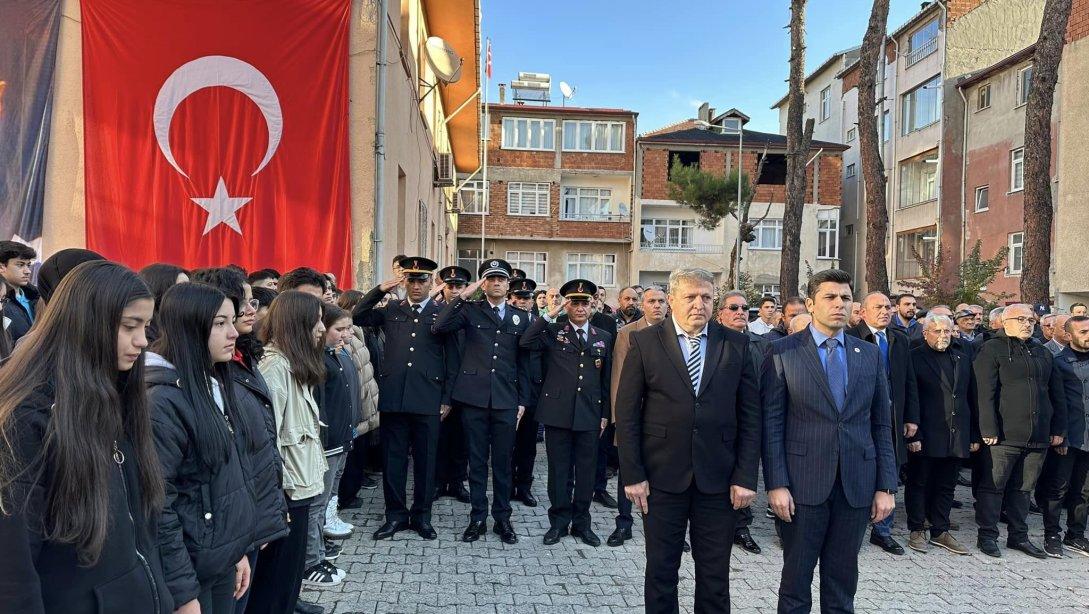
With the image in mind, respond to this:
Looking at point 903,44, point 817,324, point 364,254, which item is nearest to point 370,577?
point 817,324

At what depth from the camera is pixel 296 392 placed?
156 inches

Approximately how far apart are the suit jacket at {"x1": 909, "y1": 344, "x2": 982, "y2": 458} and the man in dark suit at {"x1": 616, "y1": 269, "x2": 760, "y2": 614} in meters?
3.39

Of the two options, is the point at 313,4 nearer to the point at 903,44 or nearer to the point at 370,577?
the point at 370,577

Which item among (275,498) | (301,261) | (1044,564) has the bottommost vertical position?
(1044,564)

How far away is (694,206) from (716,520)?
27.7 m

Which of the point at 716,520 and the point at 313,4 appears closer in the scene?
the point at 716,520

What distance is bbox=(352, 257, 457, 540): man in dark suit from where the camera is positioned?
604cm

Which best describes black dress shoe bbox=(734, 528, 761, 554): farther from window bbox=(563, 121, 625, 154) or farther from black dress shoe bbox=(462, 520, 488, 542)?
window bbox=(563, 121, 625, 154)

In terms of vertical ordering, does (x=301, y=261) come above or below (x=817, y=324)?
above

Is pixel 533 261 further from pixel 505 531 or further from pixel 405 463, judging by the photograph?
pixel 505 531

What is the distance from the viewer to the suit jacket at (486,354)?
20.2 feet

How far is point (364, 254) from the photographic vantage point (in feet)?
31.7

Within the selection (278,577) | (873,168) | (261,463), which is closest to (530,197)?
(873,168)

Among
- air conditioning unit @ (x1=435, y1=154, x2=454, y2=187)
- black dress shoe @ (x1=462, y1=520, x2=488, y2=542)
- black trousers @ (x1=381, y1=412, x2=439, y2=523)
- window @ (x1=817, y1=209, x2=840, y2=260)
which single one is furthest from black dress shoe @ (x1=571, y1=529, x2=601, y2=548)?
window @ (x1=817, y1=209, x2=840, y2=260)
